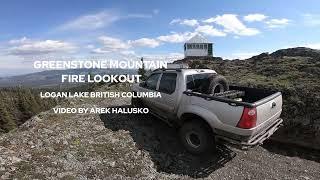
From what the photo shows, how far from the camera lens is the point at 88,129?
36.9 ft

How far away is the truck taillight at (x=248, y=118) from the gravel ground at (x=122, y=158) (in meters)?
1.67

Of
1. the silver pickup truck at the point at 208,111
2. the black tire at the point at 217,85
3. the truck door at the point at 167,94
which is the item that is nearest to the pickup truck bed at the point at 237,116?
the silver pickup truck at the point at 208,111

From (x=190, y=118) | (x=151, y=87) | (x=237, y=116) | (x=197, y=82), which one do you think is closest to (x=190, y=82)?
(x=197, y=82)

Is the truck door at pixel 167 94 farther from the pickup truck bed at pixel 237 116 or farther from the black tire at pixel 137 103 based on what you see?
the black tire at pixel 137 103

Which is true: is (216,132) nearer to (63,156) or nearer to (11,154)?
(63,156)

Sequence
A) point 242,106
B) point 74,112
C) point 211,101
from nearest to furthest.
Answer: point 242,106
point 211,101
point 74,112

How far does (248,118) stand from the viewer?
24.2 feet

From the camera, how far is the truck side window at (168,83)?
9.86m

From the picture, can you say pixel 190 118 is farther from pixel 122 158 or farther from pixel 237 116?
pixel 122 158

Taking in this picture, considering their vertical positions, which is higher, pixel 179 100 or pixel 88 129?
pixel 179 100

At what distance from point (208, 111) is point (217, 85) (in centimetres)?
169

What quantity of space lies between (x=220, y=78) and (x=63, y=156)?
5344 mm

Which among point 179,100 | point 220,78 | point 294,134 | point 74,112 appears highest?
point 220,78

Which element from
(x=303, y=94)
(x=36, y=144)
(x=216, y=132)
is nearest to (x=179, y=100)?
(x=216, y=132)
